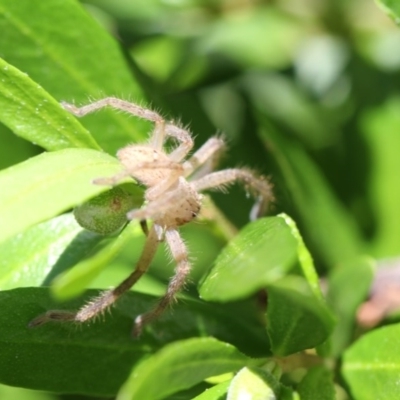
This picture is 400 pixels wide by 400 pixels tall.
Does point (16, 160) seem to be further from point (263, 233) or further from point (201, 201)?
point (263, 233)

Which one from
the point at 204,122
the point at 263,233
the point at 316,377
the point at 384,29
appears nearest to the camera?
the point at 263,233

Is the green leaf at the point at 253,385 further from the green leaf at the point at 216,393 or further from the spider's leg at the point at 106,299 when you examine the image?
the spider's leg at the point at 106,299

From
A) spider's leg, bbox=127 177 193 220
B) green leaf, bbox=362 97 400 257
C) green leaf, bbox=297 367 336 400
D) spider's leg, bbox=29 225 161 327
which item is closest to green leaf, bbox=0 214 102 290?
spider's leg, bbox=29 225 161 327

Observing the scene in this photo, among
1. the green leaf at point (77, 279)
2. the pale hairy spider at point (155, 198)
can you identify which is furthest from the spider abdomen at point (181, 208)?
the green leaf at point (77, 279)

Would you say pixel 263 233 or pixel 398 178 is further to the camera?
pixel 398 178

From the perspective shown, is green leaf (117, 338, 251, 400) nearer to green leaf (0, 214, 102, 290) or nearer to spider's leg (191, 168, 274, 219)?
green leaf (0, 214, 102, 290)

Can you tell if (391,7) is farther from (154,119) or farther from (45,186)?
(45,186)

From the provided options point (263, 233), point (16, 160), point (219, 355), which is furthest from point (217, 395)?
point (16, 160)
